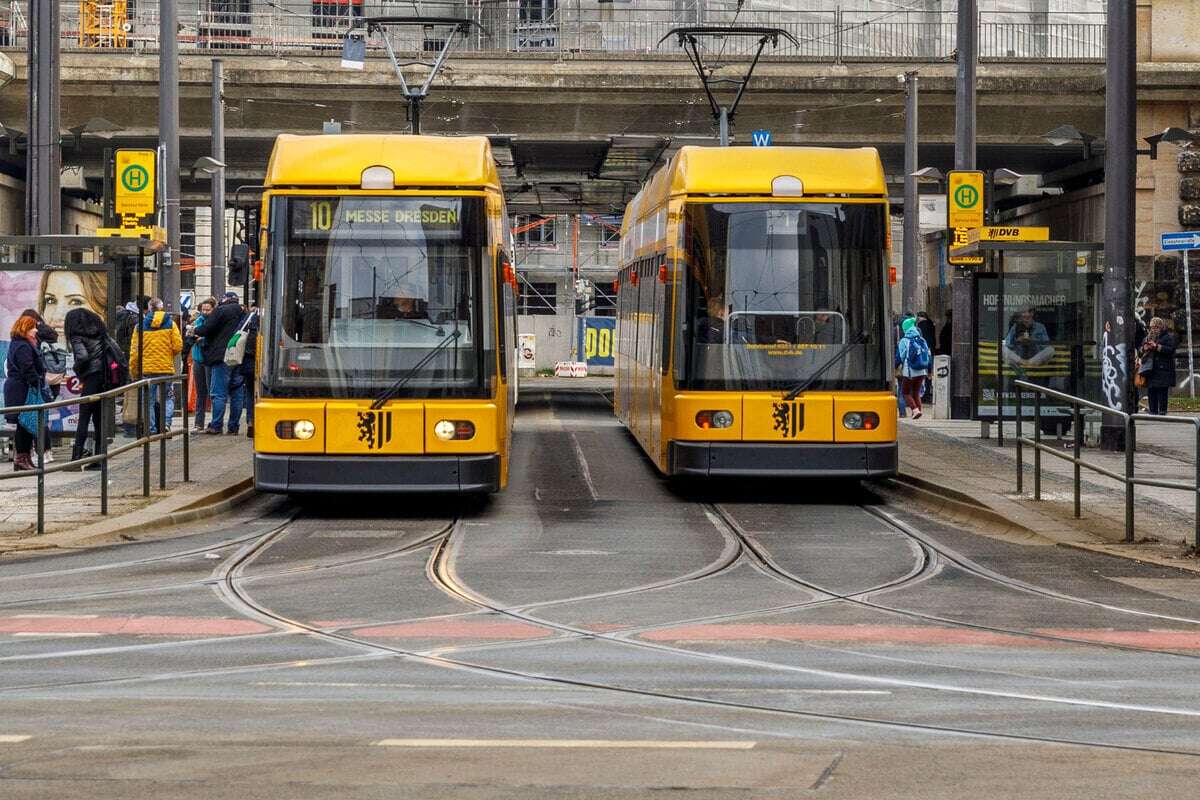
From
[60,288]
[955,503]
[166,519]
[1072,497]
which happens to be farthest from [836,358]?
[60,288]

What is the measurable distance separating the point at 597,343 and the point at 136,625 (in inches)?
1673

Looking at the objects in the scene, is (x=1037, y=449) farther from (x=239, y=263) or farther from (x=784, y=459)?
(x=239, y=263)

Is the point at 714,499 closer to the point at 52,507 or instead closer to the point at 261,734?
the point at 52,507

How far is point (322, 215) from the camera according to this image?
606 inches

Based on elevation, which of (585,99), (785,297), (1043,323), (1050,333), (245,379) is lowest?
(245,379)

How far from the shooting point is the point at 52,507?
50.1 ft

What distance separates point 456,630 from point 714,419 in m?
7.16

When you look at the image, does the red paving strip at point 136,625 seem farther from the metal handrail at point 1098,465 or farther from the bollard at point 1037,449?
the bollard at point 1037,449

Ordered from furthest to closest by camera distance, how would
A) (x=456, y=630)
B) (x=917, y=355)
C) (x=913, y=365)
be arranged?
(x=917, y=355)
(x=913, y=365)
(x=456, y=630)

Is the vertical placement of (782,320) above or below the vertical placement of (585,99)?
below

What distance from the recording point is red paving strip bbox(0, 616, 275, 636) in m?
9.39

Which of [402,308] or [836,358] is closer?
[402,308]

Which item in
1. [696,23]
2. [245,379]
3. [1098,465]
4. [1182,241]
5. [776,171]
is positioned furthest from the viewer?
[696,23]

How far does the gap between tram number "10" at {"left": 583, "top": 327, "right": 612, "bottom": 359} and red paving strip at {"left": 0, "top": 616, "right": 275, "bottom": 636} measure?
138ft
